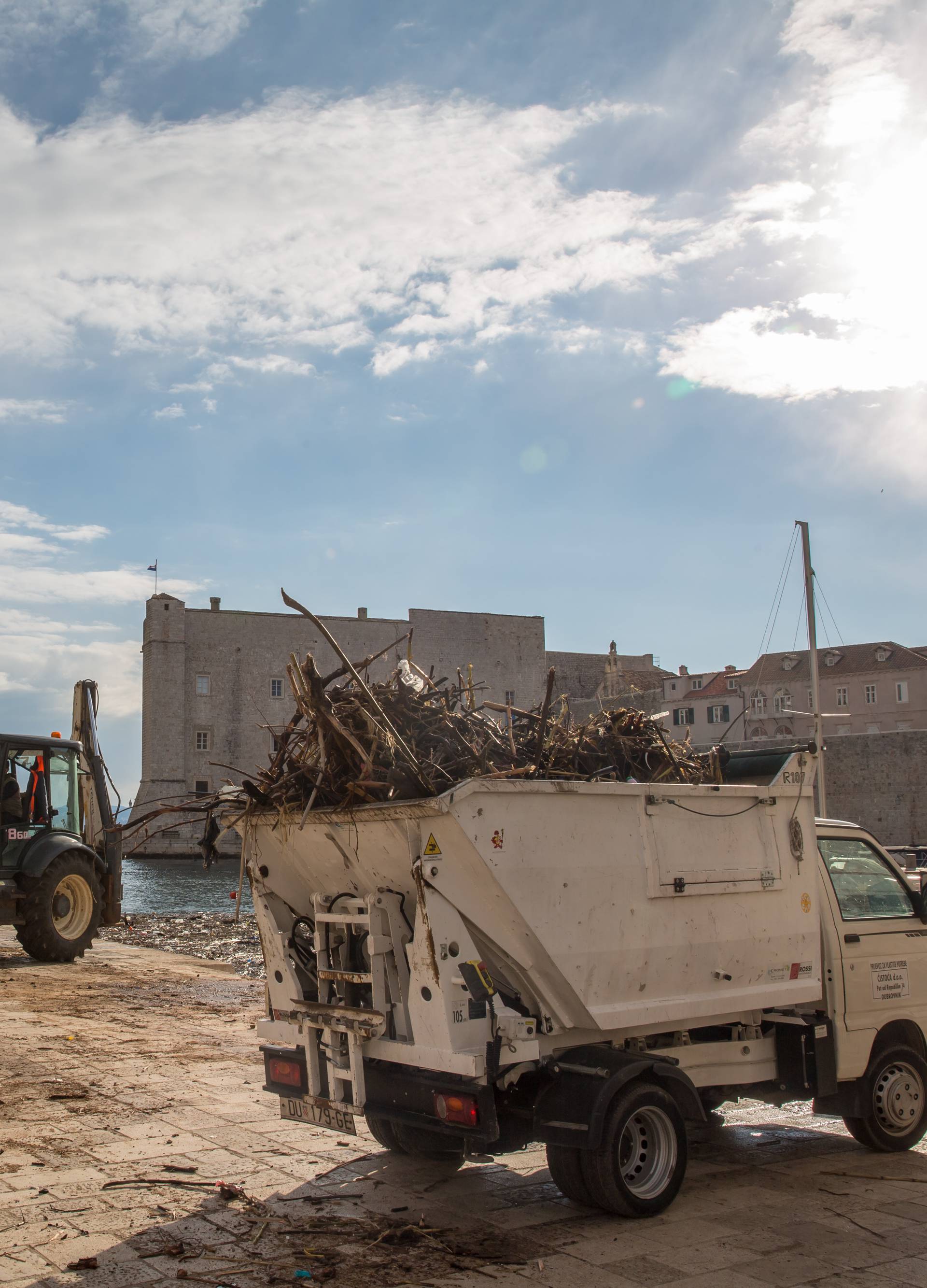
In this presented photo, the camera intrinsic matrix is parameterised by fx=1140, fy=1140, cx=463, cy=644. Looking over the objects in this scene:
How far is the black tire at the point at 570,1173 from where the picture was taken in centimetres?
510

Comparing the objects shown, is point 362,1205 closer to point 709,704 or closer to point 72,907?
point 72,907

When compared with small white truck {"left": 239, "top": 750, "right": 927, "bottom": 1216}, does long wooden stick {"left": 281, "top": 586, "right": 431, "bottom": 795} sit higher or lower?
higher

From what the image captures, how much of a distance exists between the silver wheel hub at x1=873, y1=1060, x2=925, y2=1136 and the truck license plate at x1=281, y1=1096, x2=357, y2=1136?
3086mm

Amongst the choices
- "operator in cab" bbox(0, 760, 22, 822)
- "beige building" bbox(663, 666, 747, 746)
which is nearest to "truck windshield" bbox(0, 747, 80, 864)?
"operator in cab" bbox(0, 760, 22, 822)

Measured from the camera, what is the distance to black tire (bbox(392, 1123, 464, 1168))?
5.75 m

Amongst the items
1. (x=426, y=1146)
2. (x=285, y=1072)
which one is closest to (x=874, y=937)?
(x=426, y=1146)

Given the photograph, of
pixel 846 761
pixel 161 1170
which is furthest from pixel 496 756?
pixel 846 761

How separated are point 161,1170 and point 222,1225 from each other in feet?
3.09

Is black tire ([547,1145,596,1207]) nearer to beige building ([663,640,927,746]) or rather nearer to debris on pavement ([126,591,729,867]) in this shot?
debris on pavement ([126,591,729,867])

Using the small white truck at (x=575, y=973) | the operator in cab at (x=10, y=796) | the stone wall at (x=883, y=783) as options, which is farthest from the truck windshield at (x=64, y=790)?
the stone wall at (x=883, y=783)

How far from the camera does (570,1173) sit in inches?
202

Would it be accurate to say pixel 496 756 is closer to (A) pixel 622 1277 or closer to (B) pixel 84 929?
(A) pixel 622 1277

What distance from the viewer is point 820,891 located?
6438 millimetres

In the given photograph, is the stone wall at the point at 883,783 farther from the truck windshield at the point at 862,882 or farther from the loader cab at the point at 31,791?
the truck windshield at the point at 862,882
